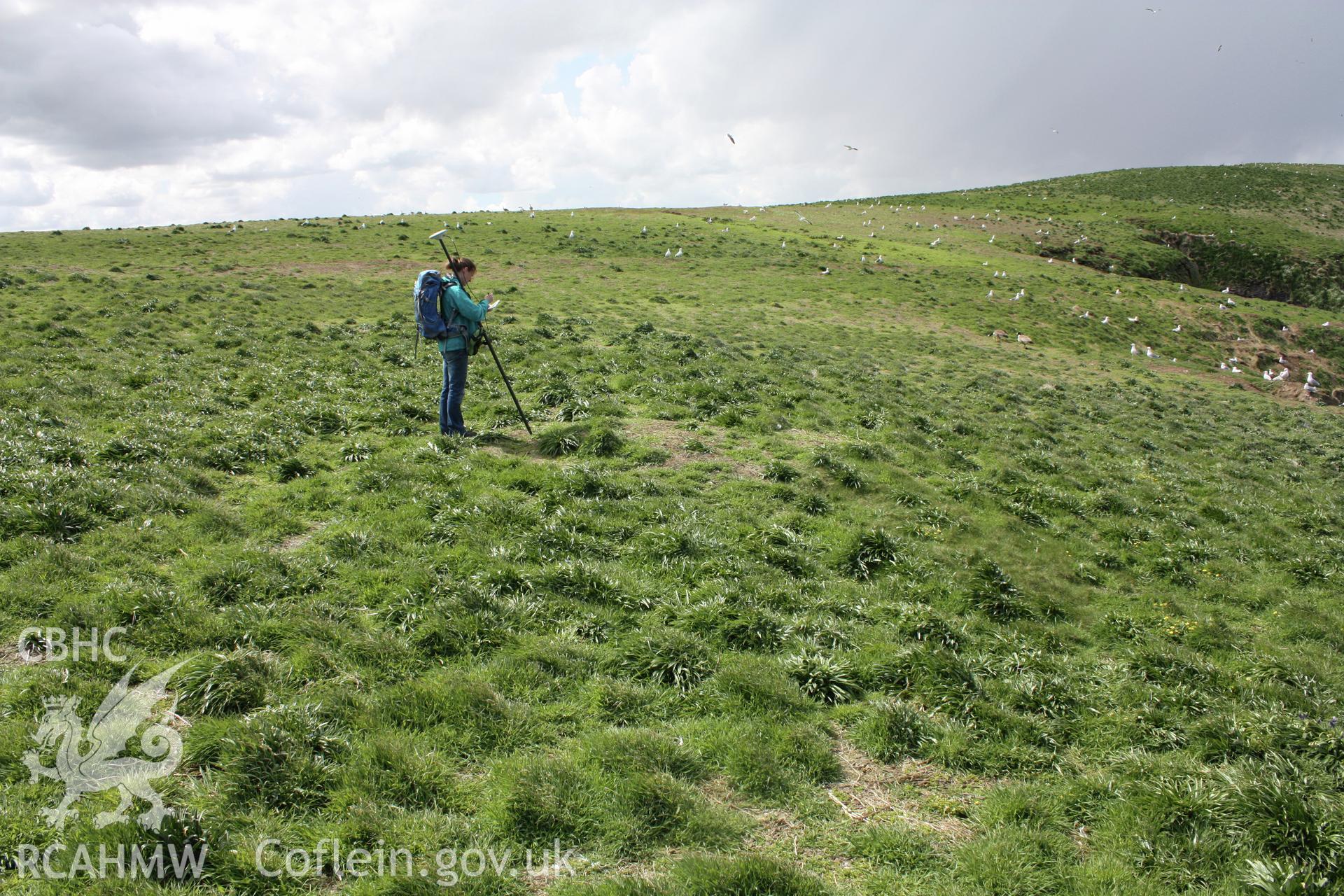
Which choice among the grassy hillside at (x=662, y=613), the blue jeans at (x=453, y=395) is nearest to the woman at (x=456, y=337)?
the blue jeans at (x=453, y=395)

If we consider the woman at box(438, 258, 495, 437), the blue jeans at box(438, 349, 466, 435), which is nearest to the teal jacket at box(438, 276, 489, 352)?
the woman at box(438, 258, 495, 437)

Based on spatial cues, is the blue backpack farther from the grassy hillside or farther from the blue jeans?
the grassy hillside

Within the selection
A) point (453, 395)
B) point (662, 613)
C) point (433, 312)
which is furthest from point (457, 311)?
point (662, 613)

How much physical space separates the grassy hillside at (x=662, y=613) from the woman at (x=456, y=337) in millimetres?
606

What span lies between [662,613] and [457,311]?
789 centimetres

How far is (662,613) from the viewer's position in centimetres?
820

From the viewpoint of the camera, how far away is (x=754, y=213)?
265 feet

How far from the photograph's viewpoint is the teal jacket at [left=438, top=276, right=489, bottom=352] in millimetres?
13094

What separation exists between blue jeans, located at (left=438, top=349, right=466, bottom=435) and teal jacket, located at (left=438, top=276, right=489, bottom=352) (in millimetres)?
181

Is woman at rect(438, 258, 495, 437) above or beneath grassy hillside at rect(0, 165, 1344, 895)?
above

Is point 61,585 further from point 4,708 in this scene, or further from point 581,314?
point 581,314

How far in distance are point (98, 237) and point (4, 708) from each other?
172ft

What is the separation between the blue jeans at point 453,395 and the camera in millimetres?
13297

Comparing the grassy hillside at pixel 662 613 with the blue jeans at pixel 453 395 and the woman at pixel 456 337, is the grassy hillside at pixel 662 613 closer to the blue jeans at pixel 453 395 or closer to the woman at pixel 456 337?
the blue jeans at pixel 453 395
